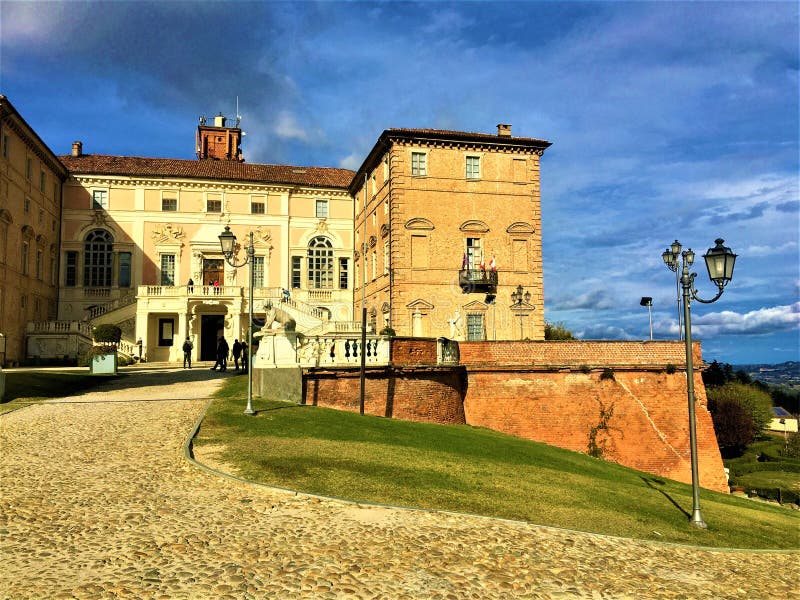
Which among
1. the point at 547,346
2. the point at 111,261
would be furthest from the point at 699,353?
the point at 111,261

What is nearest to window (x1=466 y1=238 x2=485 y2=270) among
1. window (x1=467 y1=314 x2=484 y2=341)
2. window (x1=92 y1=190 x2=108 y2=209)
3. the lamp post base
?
window (x1=467 y1=314 x2=484 y2=341)

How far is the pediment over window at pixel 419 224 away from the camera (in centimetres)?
3472

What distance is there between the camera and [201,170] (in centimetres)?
4378

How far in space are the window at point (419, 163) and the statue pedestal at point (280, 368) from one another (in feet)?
62.6

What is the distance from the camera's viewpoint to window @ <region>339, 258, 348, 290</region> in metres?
43.9

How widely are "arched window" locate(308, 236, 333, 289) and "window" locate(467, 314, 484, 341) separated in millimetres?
12858

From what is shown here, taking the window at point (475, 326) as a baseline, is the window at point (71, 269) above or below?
above

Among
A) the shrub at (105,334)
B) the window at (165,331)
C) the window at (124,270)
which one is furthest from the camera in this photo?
the window at (124,270)

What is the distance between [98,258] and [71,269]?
1.86 m

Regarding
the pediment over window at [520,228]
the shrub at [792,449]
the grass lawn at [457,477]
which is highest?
the pediment over window at [520,228]

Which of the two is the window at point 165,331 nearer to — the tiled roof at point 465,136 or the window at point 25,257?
the window at point 25,257

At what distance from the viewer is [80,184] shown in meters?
41.4

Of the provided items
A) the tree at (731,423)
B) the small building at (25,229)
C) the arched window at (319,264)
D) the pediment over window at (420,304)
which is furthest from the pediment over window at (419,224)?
the tree at (731,423)

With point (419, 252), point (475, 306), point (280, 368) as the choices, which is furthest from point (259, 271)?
point (280, 368)
